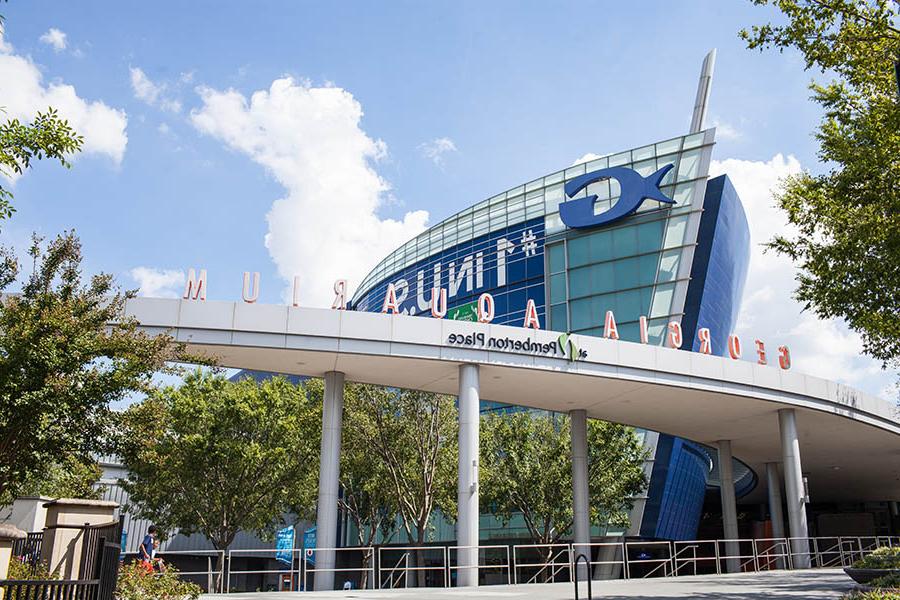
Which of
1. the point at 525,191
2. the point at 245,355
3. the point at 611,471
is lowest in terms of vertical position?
the point at 611,471

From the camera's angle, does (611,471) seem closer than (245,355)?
No

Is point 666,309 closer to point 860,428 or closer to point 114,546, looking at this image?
point 860,428

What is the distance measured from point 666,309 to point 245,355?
28536 mm

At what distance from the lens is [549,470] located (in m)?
35.9

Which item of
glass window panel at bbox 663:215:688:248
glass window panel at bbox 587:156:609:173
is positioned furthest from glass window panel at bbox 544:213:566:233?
glass window panel at bbox 663:215:688:248

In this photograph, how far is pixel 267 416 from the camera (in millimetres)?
30969

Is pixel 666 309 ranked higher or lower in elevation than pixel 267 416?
higher

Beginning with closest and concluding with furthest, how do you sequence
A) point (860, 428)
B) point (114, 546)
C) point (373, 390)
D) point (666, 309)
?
point (114, 546) < point (373, 390) < point (860, 428) < point (666, 309)

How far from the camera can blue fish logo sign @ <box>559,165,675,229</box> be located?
157ft

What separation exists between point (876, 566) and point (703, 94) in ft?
140

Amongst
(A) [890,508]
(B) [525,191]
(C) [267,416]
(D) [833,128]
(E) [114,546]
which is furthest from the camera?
(A) [890,508]

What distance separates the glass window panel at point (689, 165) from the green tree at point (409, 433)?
2321 cm

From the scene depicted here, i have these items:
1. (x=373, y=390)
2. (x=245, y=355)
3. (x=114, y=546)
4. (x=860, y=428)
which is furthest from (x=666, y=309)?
(x=114, y=546)

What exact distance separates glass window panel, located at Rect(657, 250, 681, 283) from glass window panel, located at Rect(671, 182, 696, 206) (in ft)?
10.6
